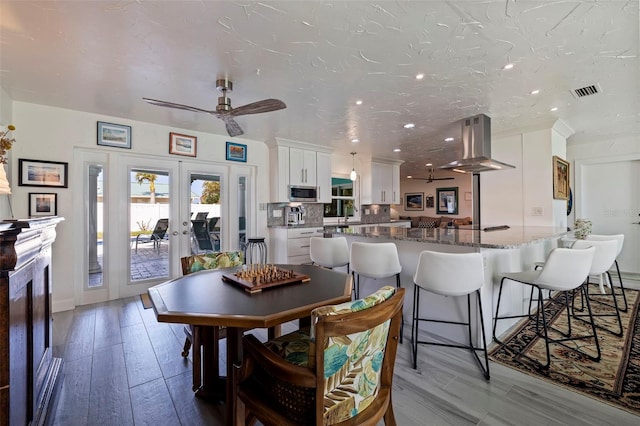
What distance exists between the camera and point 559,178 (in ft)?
13.7

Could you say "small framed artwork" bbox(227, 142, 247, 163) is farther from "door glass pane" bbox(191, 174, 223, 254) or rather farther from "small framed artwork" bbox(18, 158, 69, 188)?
"small framed artwork" bbox(18, 158, 69, 188)

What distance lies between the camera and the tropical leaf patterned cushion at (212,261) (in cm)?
214

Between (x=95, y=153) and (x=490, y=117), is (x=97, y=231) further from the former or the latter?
(x=490, y=117)

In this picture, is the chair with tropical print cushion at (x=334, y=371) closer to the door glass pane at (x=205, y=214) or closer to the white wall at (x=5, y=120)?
the white wall at (x=5, y=120)

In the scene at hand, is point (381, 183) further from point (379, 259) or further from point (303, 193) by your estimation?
point (379, 259)

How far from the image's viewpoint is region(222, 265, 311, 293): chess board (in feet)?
4.98

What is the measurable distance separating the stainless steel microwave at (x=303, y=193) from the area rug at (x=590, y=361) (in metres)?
3.75

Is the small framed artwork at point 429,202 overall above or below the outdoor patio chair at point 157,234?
above

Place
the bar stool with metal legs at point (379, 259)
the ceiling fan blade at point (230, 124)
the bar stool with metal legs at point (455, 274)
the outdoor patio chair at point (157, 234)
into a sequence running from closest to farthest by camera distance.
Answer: the bar stool with metal legs at point (455, 274) < the bar stool with metal legs at point (379, 259) < the ceiling fan blade at point (230, 124) < the outdoor patio chair at point (157, 234)

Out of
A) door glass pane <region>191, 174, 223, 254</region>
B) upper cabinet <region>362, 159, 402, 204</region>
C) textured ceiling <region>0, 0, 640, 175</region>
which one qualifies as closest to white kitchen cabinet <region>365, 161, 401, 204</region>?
upper cabinet <region>362, 159, 402, 204</region>

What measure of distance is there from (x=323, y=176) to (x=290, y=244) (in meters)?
1.59

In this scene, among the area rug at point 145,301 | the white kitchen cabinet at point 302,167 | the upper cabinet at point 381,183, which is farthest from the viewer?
the upper cabinet at point 381,183

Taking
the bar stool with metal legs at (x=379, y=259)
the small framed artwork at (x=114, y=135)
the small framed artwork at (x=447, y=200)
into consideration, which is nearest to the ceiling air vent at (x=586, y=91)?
the bar stool with metal legs at (x=379, y=259)

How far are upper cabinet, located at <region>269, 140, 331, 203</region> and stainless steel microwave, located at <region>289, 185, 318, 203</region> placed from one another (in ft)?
0.21
